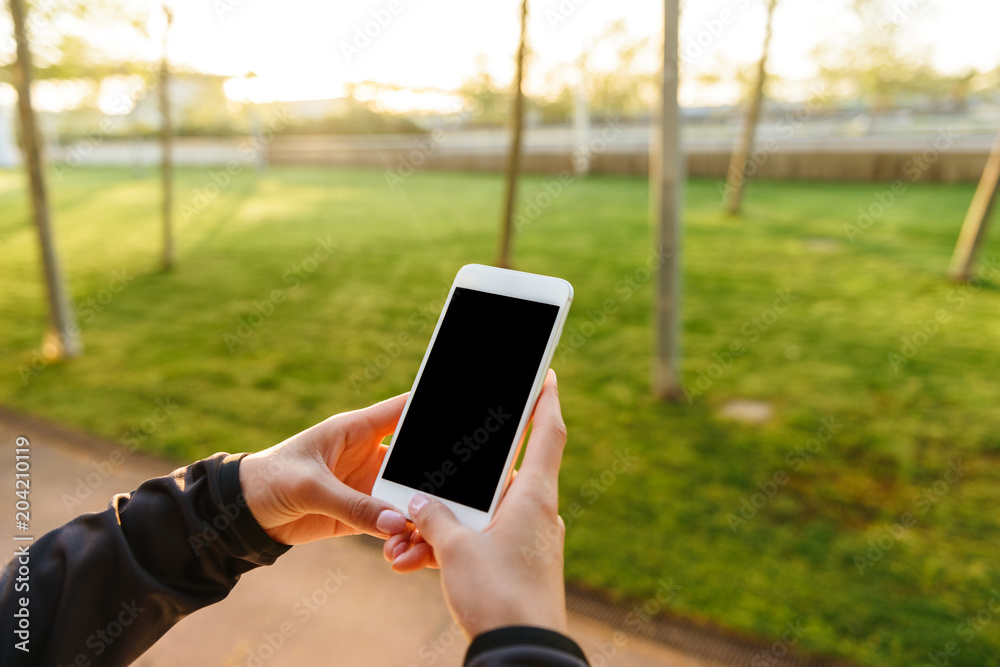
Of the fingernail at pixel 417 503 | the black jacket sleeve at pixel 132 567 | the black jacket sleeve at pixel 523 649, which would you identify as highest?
the fingernail at pixel 417 503

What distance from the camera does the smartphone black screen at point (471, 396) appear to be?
150 centimetres

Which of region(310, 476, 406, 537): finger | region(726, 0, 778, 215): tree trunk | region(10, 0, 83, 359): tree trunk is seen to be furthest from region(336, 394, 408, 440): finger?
region(726, 0, 778, 215): tree trunk

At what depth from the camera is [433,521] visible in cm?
128

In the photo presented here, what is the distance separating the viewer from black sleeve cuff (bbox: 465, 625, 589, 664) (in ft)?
3.17

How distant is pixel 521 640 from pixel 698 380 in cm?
464

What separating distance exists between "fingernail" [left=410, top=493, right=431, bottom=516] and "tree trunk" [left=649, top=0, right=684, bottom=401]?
361cm

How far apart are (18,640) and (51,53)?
8.42 meters

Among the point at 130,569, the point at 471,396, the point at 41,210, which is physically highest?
the point at 41,210

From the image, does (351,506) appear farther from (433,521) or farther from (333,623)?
(333,623)

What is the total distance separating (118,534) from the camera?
136 centimetres

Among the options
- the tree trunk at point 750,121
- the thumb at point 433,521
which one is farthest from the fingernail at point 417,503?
the tree trunk at point 750,121

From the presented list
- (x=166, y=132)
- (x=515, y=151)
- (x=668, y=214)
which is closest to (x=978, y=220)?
(x=668, y=214)

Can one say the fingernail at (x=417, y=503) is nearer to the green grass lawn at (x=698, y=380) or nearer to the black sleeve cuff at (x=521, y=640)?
the black sleeve cuff at (x=521, y=640)

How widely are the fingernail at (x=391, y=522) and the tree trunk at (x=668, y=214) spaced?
3.62 metres
